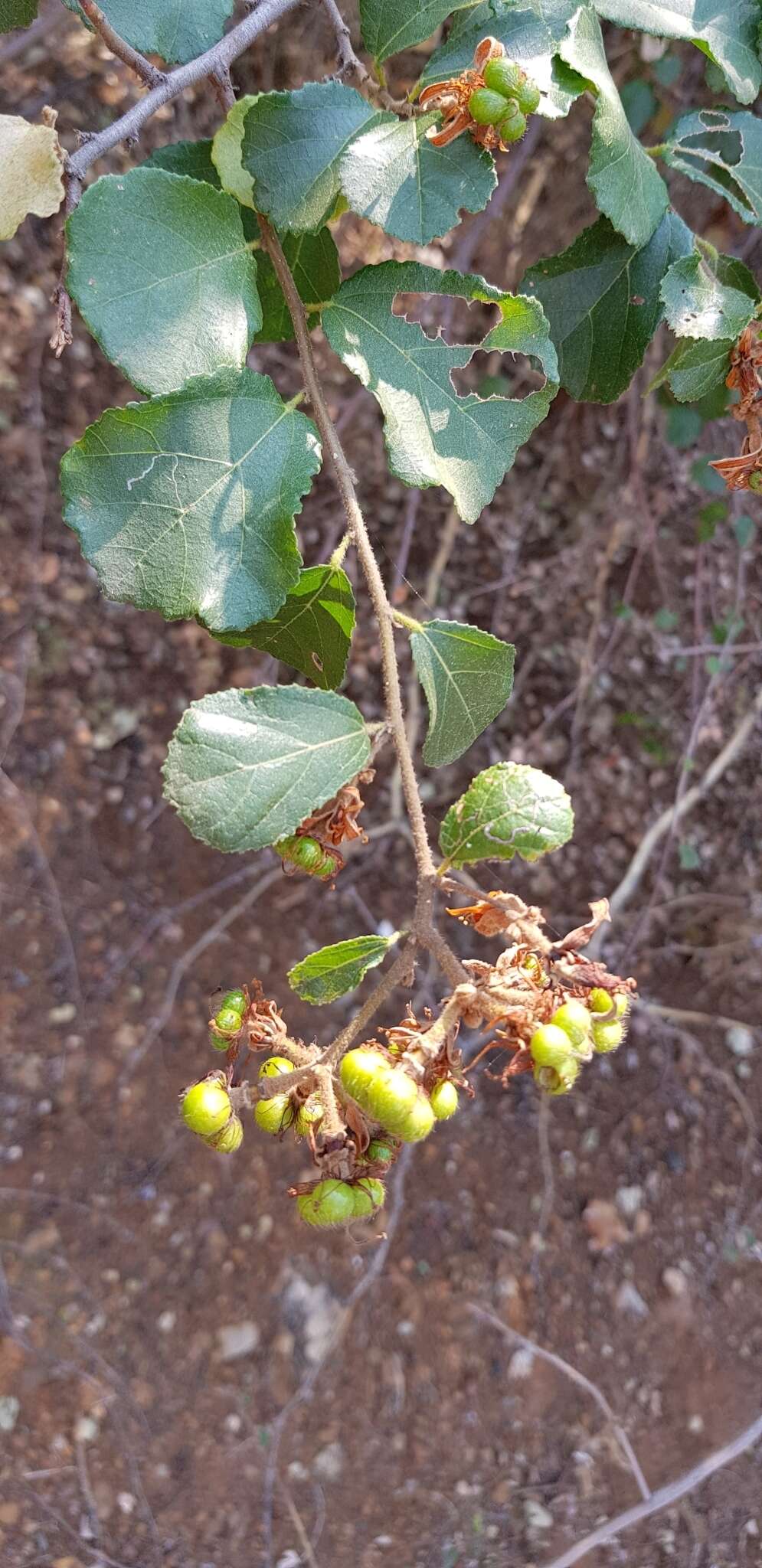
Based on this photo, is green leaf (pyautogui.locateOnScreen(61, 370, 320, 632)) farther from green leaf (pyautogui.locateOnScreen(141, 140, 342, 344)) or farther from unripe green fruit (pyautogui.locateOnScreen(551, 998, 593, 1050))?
unripe green fruit (pyautogui.locateOnScreen(551, 998, 593, 1050))

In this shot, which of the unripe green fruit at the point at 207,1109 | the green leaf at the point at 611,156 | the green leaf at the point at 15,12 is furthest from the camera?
the green leaf at the point at 15,12

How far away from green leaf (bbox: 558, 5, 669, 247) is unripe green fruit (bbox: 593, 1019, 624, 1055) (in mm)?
716

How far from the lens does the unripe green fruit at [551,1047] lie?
0.73m

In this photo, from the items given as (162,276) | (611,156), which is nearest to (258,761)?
(162,276)

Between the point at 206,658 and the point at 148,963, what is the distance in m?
0.64

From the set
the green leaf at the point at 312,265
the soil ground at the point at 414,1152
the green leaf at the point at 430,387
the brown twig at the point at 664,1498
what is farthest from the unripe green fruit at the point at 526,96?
the brown twig at the point at 664,1498

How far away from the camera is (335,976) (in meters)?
0.90

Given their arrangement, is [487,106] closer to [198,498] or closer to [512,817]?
[198,498]

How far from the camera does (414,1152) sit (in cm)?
227

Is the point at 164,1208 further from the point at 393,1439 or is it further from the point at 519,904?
the point at 519,904

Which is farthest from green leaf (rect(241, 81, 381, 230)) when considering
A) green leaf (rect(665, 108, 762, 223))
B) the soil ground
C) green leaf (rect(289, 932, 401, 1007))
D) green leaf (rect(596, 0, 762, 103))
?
the soil ground

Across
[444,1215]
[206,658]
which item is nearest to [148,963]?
[206,658]

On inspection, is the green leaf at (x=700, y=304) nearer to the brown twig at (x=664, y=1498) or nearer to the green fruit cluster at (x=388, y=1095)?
the green fruit cluster at (x=388, y=1095)

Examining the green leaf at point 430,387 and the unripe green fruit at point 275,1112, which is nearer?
the unripe green fruit at point 275,1112
